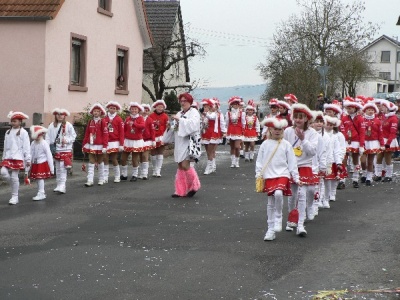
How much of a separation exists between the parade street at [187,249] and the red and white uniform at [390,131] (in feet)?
10.2

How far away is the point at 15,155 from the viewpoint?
13109 millimetres

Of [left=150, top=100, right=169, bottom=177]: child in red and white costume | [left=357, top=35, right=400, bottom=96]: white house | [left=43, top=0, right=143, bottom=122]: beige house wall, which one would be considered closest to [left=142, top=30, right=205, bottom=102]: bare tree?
[left=43, top=0, right=143, bottom=122]: beige house wall

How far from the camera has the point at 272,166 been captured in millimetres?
9750

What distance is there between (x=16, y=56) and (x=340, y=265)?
680 inches

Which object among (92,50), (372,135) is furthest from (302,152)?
(92,50)

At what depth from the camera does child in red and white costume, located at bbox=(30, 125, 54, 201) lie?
1352 cm

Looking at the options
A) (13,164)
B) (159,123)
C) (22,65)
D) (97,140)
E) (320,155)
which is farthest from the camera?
(22,65)

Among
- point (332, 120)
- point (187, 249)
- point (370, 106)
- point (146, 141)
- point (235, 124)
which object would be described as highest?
point (370, 106)

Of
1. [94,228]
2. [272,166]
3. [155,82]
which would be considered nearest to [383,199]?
[272,166]

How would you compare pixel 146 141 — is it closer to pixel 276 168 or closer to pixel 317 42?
pixel 276 168

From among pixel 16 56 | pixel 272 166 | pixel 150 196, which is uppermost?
pixel 16 56

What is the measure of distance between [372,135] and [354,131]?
0.82 metres

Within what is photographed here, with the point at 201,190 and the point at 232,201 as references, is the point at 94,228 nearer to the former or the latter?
the point at 232,201

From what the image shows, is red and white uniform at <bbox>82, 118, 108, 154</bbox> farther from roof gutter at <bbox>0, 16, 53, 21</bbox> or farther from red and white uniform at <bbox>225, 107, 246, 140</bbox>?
roof gutter at <bbox>0, 16, 53, 21</bbox>
